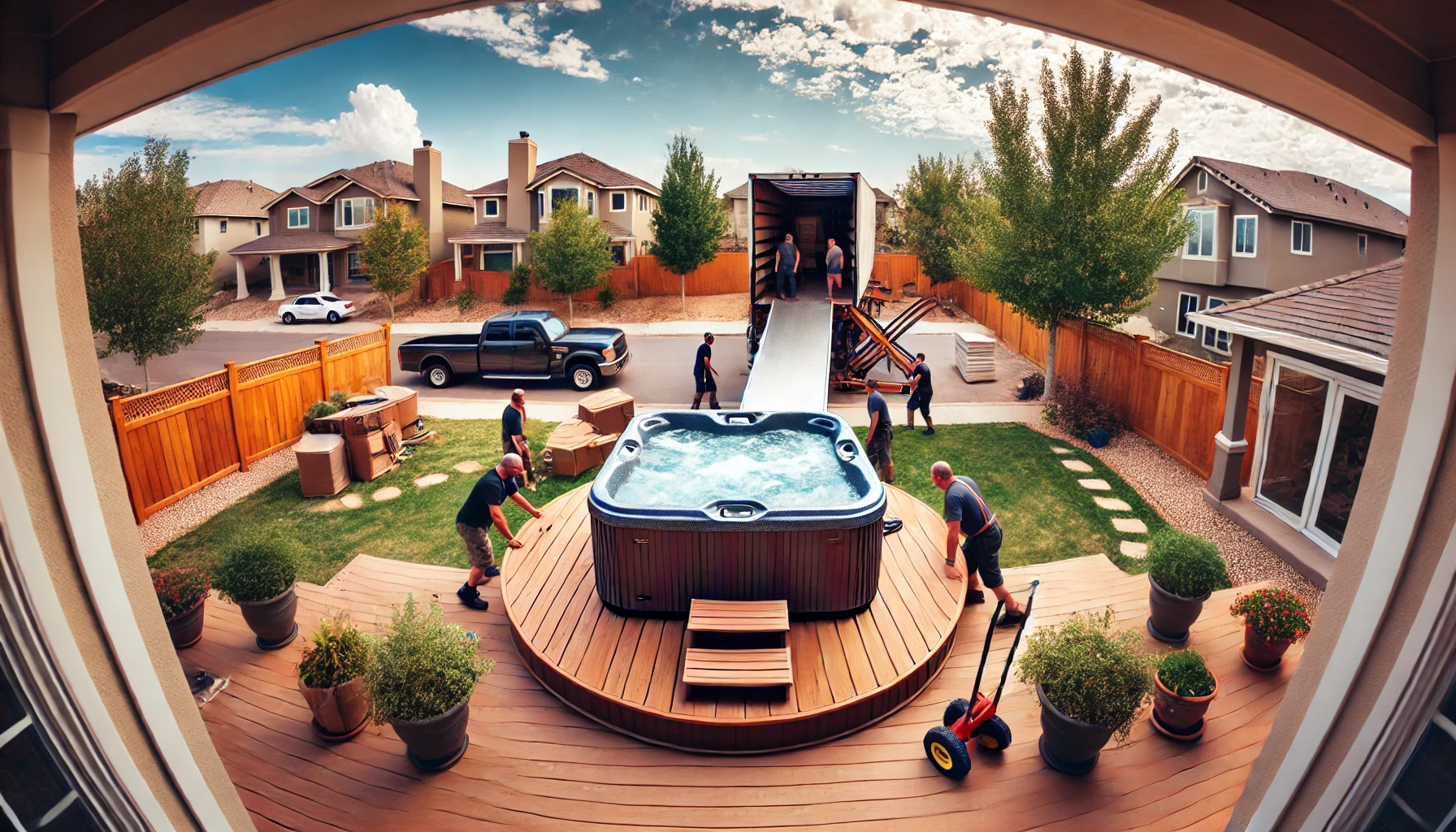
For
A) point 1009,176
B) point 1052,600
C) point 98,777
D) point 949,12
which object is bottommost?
point 1052,600

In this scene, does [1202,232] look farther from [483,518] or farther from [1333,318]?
[483,518]

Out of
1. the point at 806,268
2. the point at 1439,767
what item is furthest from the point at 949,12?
the point at 806,268

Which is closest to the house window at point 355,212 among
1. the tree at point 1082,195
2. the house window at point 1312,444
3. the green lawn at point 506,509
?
the green lawn at point 506,509

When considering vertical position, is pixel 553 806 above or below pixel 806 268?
below

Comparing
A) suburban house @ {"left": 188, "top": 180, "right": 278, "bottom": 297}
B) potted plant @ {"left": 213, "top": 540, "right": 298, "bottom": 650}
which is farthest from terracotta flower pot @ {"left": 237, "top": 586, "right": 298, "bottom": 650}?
suburban house @ {"left": 188, "top": 180, "right": 278, "bottom": 297}

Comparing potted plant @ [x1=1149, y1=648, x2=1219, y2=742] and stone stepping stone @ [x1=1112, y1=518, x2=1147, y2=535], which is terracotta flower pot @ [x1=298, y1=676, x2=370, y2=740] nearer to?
potted plant @ [x1=1149, y1=648, x2=1219, y2=742]

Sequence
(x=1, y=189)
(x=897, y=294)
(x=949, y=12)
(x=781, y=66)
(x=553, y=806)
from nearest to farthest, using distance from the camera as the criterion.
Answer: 1. (x=1, y=189)
2. (x=949, y=12)
3. (x=553, y=806)
4. (x=897, y=294)
5. (x=781, y=66)

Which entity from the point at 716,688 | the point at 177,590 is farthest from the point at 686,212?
the point at 716,688

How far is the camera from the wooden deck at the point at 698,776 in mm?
4129

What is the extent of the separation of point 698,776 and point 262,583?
3842 millimetres

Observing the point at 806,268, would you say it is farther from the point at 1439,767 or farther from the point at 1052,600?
the point at 1439,767

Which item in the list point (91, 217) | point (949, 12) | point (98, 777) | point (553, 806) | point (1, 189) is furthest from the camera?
point (91, 217)

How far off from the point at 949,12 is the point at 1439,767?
11.0ft

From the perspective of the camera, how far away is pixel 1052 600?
20.9 feet
